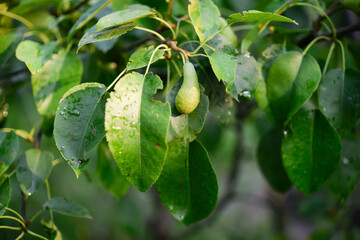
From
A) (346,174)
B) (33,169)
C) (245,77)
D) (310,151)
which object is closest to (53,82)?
(33,169)

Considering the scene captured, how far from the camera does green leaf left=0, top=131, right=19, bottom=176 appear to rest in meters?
0.57

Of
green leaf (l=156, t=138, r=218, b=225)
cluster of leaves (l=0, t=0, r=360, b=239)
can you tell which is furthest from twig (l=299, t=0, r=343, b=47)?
green leaf (l=156, t=138, r=218, b=225)

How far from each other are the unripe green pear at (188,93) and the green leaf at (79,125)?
0.12 metres

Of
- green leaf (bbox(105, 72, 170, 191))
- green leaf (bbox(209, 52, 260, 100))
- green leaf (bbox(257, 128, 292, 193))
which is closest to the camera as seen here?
green leaf (bbox(105, 72, 170, 191))

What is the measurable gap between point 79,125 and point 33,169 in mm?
218

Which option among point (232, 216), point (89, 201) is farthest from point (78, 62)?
point (232, 216)

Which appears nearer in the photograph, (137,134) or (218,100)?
(137,134)

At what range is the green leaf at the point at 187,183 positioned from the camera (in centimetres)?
56

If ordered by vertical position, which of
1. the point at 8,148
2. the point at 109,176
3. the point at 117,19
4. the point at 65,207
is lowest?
Result: the point at 109,176

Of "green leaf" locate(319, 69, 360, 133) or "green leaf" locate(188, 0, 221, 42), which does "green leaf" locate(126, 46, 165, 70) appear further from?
"green leaf" locate(319, 69, 360, 133)

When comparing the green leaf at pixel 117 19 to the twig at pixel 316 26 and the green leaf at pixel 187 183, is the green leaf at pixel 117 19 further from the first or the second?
the twig at pixel 316 26

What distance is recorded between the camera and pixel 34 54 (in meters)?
0.60

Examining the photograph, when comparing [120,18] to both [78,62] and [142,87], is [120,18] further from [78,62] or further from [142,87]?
[78,62]

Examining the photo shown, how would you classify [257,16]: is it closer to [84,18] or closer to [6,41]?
[84,18]
